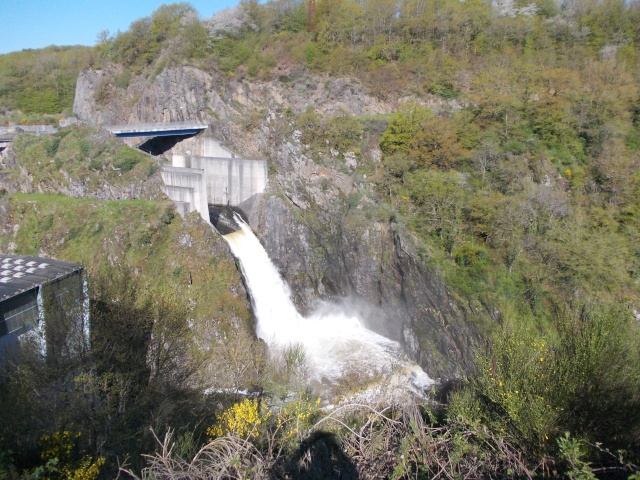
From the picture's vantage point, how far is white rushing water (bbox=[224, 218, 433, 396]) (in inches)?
665

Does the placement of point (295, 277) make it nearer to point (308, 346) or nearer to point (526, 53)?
point (308, 346)

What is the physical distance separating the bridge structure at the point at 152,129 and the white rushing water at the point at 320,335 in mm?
9995

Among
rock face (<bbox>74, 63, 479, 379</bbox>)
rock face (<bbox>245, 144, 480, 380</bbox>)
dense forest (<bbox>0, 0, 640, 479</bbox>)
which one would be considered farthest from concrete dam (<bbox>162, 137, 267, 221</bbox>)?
dense forest (<bbox>0, 0, 640, 479</bbox>)

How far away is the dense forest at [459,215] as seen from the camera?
6066 mm

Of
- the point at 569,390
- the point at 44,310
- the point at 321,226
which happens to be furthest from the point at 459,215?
the point at 44,310

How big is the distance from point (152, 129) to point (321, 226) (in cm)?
1425

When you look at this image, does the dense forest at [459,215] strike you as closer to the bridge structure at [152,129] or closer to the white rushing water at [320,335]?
the bridge structure at [152,129]

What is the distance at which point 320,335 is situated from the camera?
64.7ft

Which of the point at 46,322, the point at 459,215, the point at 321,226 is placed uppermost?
the point at 459,215

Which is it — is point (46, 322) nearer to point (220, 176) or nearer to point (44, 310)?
point (44, 310)

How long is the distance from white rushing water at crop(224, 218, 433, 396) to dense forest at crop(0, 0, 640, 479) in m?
2.76

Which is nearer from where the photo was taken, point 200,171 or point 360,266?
point 200,171

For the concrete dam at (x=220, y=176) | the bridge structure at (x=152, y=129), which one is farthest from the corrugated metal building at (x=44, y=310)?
the bridge structure at (x=152, y=129)

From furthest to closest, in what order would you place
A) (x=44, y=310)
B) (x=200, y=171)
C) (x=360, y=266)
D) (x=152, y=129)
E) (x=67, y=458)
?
(x=152, y=129) < (x=360, y=266) < (x=200, y=171) < (x=44, y=310) < (x=67, y=458)
